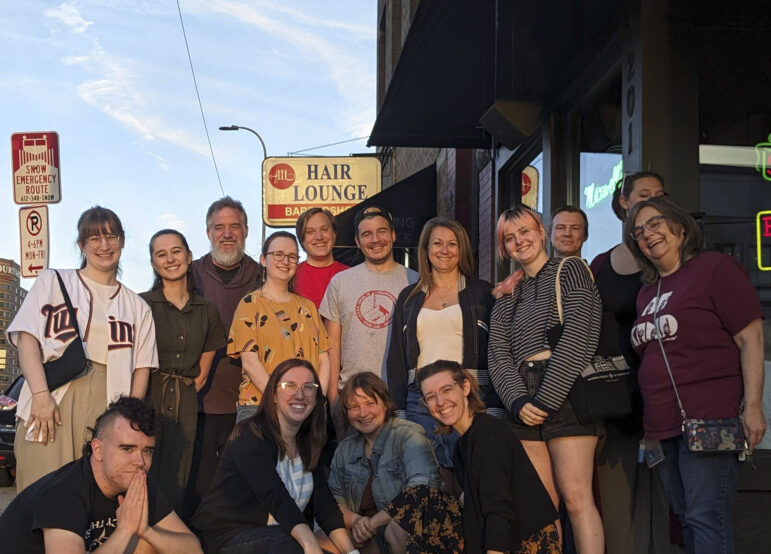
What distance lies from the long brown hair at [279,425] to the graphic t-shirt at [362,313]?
81 centimetres

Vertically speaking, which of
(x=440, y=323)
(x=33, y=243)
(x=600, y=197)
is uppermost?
(x=600, y=197)

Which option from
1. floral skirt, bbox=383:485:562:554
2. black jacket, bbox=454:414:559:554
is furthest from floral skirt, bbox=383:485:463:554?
black jacket, bbox=454:414:559:554

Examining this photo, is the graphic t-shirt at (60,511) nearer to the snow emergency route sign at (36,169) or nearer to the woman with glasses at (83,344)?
the woman with glasses at (83,344)

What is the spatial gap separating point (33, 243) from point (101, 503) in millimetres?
5371

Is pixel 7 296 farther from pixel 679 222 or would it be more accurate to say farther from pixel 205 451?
pixel 679 222

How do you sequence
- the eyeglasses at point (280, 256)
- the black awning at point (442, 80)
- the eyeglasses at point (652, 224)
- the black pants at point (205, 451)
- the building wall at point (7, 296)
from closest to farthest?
1. the eyeglasses at point (652, 224)
2. the eyeglasses at point (280, 256)
3. the black pants at point (205, 451)
4. the black awning at point (442, 80)
5. the building wall at point (7, 296)

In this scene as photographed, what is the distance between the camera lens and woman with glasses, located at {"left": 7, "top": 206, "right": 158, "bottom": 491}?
4641mm

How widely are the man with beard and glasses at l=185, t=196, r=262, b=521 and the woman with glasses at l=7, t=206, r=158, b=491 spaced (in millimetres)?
638

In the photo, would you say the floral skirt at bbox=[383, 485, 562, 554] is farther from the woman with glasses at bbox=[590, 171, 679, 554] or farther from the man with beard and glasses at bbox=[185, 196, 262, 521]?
the man with beard and glasses at bbox=[185, 196, 262, 521]

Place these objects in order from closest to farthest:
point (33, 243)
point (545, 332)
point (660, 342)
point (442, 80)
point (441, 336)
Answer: point (660, 342), point (545, 332), point (441, 336), point (442, 80), point (33, 243)

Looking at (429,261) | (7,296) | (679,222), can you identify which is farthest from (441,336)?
(7,296)

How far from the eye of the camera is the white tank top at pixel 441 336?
5.02 meters

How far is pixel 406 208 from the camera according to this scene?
479 inches

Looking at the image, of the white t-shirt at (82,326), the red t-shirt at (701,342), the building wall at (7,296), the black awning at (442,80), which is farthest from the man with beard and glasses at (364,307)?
the building wall at (7,296)
